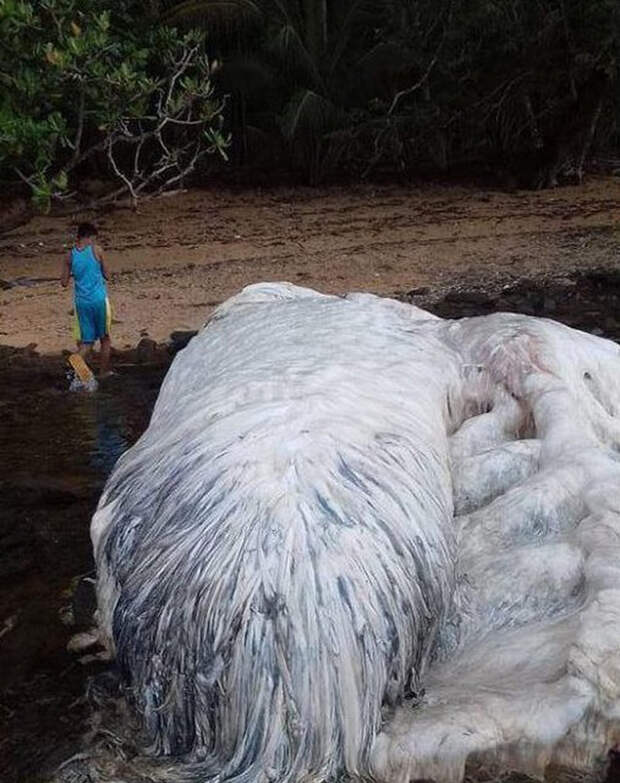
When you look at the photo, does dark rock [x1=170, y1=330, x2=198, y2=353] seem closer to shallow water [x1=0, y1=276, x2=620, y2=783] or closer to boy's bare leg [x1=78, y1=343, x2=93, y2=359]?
shallow water [x1=0, y1=276, x2=620, y2=783]

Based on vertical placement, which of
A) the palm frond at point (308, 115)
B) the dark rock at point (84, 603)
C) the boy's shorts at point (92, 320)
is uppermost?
the palm frond at point (308, 115)

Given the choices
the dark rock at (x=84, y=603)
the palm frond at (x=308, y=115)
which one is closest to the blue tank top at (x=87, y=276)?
the dark rock at (x=84, y=603)

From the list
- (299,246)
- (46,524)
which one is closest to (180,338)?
(299,246)

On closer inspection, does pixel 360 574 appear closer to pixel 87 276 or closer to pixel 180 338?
pixel 87 276

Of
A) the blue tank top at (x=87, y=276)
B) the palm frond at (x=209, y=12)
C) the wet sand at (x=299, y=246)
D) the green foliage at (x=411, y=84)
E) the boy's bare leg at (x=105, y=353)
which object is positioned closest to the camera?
the blue tank top at (x=87, y=276)

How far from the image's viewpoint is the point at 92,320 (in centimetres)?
964

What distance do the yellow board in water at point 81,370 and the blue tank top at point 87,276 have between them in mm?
498

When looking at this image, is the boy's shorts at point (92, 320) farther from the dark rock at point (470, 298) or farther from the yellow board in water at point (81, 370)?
the dark rock at point (470, 298)

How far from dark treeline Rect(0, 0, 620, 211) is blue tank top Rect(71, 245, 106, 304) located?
145 inches

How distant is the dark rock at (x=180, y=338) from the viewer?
10109 mm

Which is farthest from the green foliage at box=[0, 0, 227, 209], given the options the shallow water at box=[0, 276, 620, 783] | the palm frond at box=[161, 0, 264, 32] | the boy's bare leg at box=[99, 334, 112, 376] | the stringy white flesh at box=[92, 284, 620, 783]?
the stringy white flesh at box=[92, 284, 620, 783]

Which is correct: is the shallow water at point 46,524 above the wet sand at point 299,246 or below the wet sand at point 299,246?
above

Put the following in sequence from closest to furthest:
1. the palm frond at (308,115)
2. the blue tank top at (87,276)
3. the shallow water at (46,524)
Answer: the shallow water at (46,524) < the blue tank top at (87,276) < the palm frond at (308,115)

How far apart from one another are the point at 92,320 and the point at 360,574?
650 centimetres
